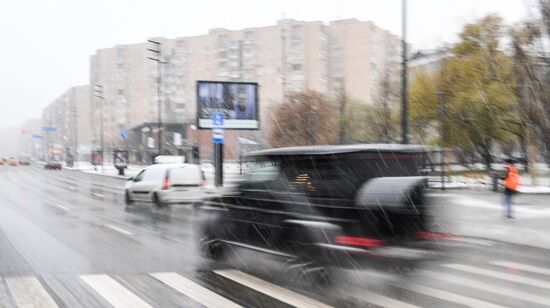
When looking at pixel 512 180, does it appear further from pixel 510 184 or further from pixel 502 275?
pixel 502 275

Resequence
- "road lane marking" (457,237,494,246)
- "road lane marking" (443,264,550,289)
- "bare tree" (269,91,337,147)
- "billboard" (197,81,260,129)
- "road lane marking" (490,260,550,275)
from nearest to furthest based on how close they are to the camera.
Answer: "road lane marking" (443,264,550,289) < "road lane marking" (490,260,550,275) < "road lane marking" (457,237,494,246) < "billboard" (197,81,260,129) < "bare tree" (269,91,337,147)

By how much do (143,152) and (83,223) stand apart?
7824 centimetres

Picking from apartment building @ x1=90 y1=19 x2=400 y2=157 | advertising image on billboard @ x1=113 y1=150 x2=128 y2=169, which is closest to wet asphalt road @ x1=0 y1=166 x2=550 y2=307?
advertising image on billboard @ x1=113 y1=150 x2=128 y2=169

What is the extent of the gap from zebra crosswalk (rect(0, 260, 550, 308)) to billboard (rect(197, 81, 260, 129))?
20655 mm

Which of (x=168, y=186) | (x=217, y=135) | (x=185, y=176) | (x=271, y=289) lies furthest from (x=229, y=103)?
(x=271, y=289)

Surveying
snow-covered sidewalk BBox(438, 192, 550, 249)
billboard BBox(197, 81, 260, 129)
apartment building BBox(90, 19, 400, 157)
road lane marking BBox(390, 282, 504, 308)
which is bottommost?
snow-covered sidewalk BBox(438, 192, 550, 249)

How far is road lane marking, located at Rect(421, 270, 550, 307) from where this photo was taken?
21.6ft

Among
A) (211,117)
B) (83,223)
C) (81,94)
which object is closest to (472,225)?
(83,223)

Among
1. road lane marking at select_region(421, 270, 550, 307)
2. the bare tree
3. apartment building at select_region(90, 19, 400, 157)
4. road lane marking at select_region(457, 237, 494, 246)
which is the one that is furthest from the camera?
apartment building at select_region(90, 19, 400, 157)

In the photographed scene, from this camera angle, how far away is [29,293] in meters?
6.37

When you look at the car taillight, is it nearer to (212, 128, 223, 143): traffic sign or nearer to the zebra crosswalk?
the zebra crosswalk

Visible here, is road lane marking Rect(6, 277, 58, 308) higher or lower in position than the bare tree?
lower

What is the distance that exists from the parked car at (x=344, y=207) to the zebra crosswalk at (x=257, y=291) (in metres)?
0.39

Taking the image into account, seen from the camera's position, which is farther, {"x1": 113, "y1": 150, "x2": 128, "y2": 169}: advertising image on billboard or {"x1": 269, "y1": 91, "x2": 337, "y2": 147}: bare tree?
{"x1": 269, "y1": 91, "x2": 337, "y2": 147}: bare tree
